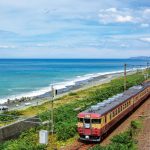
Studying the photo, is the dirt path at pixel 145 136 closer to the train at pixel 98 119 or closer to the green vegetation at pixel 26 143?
the train at pixel 98 119

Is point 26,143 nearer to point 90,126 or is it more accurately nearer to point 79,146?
point 79,146

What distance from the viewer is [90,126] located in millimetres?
27328

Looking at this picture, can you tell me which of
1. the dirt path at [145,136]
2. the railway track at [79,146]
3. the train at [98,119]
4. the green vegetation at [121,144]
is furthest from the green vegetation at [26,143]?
the dirt path at [145,136]

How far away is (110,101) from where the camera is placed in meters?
34.2

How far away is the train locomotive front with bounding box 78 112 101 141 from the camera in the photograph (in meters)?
27.2

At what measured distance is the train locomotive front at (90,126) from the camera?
89.2 feet

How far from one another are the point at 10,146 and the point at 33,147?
2.29 m

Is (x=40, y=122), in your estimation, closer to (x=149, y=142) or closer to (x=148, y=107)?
(x=149, y=142)

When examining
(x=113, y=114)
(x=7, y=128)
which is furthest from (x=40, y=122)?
(x=113, y=114)

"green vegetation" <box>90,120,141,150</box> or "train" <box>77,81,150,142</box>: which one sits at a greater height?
"train" <box>77,81,150,142</box>

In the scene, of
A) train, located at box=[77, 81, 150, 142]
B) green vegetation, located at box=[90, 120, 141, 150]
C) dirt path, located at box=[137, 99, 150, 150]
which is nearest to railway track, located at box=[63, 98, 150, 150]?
train, located at box=[77, 81, 150, 142]

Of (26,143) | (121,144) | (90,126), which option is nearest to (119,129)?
(90,126)

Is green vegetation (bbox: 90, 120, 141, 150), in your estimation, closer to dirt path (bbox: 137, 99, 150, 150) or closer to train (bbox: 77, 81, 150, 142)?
dirt path (bbox: 137, 99, 150, 150)

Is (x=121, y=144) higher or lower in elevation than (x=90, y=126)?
lower
